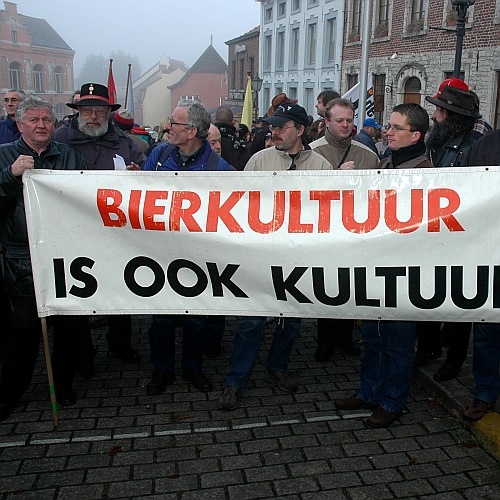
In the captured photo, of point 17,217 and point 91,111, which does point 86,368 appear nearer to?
point 17,217

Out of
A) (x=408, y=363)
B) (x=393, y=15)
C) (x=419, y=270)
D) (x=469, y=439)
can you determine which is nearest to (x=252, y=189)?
(x=419, y=270)

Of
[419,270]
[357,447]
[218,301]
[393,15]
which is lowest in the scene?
[357,447]

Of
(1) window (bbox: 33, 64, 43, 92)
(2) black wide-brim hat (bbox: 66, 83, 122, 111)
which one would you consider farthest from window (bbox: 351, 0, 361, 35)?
(1) window (bbox: 33, 64, 43, 92)

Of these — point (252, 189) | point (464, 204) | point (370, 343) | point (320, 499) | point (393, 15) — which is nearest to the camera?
point (320, 499)

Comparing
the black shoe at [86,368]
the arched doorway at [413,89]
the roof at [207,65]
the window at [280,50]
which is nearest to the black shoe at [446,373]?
the black shoe at [86,368]

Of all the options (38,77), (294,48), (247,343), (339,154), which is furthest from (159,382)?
(38,77)

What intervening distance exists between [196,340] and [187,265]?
3.02 ft

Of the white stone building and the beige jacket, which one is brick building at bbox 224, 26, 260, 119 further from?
the beige jacket

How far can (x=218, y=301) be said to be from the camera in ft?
12.1

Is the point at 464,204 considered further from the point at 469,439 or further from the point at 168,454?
the point at 168,454

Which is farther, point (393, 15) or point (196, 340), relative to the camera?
point (393, 15)

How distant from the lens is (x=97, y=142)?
4637mm

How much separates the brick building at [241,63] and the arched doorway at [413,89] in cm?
1981

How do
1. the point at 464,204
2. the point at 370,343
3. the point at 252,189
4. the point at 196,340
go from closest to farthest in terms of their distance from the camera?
the point at 464,204 → the point at 252,189 → the point at 370,343 → the point at 196,340
